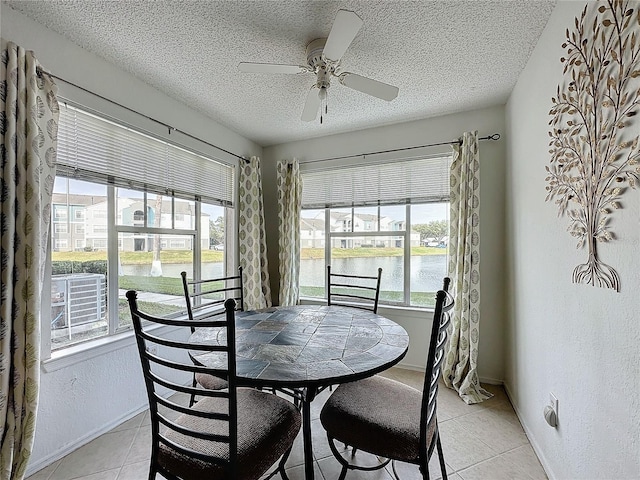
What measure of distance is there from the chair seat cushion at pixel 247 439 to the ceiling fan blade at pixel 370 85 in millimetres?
1803

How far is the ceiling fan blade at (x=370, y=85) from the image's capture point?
5.64ft

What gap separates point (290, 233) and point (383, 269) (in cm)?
113

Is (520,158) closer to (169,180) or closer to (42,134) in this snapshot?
(169,180)

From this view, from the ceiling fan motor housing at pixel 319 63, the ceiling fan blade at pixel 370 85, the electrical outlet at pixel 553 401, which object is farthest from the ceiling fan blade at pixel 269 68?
the electrical outlet at pixel 553 401

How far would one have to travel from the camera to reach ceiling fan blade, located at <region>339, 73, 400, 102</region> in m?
1.72

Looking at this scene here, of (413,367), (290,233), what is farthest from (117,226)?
(413,367)

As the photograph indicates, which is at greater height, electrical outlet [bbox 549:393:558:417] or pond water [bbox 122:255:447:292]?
pond water [bbox 122:255:447:292]

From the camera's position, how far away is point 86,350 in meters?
1.89

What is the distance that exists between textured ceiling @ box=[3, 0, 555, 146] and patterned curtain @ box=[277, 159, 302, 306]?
3.09ft

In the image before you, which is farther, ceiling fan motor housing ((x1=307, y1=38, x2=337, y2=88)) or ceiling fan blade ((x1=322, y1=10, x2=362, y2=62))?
ceiling fan motor housing ((x1=307, y1=38, x2=337, y2=88))

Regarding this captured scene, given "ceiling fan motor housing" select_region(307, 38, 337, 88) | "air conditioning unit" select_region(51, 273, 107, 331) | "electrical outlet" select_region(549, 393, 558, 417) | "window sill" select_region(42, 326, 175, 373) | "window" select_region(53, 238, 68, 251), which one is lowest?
"electrical outlet" select_region(549, 393, 558, 417)

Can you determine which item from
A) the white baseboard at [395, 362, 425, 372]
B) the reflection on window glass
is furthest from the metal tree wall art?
the reflection on window glass

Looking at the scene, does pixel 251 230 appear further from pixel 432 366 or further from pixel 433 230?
pixel 432 366

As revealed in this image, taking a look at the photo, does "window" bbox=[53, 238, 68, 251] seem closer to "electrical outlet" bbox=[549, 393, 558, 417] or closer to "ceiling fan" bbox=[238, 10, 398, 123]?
"ceiling fan" bbox=[238, 10, 398, 123]
